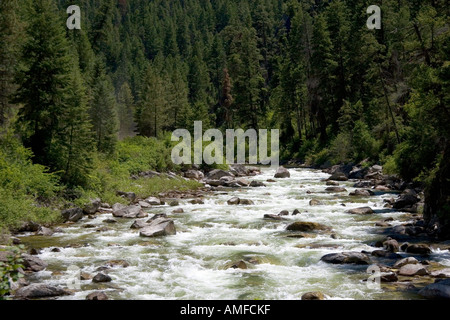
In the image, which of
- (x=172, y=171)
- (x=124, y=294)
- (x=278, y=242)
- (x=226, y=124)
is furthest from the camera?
(x=226, y=124)

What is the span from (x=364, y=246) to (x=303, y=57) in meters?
51.6

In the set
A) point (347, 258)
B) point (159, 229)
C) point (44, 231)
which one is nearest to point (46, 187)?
point (44, 231)

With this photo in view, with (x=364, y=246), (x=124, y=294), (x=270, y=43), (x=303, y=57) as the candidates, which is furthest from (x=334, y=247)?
(x=270, y=43)

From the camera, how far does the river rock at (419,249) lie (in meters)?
14.4

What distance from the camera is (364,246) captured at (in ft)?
51.6

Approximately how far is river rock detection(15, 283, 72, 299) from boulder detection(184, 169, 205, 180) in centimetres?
2774

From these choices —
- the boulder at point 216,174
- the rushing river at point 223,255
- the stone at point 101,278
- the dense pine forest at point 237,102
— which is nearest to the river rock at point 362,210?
the rushing river at point 223,255

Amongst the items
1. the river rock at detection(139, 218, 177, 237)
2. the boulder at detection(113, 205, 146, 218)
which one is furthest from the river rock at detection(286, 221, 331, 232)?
the boulder at detection(113, 205, 146, 218)

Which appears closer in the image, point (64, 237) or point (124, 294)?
point (124, 294)

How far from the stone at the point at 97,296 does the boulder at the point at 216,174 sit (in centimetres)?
2957

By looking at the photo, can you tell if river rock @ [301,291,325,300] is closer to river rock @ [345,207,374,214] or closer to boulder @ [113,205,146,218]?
river rock @ [345,207,374,214]

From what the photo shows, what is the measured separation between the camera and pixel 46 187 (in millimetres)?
22391

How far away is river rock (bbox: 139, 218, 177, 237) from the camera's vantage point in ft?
59.5

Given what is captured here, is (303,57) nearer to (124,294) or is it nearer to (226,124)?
(226,124)
